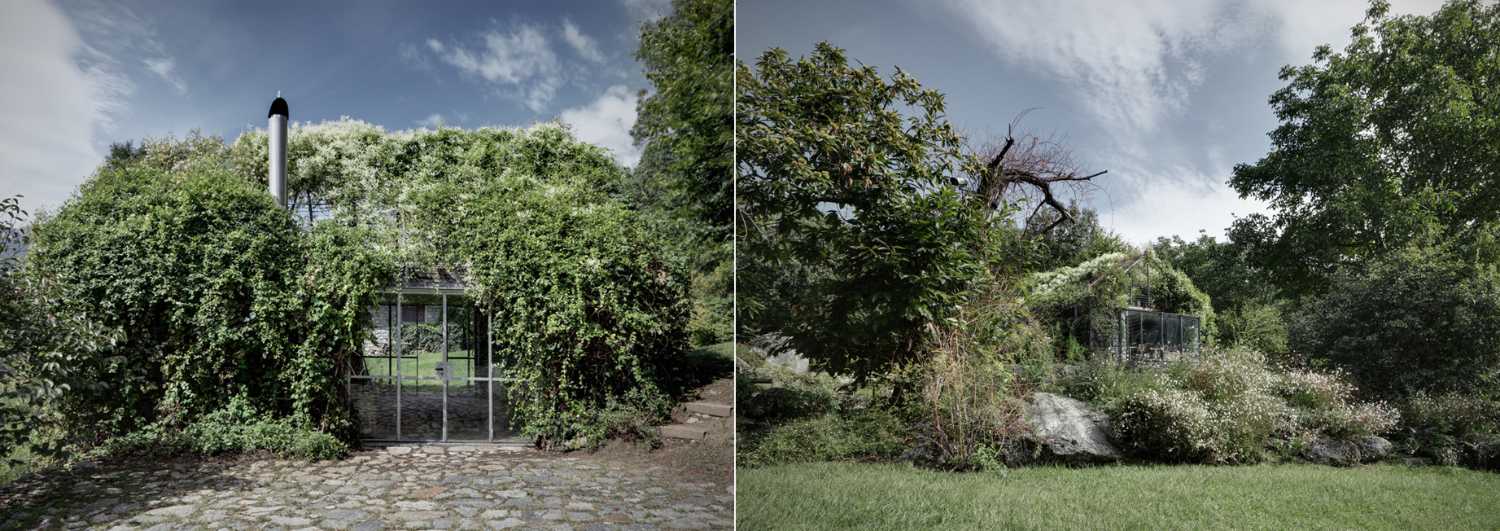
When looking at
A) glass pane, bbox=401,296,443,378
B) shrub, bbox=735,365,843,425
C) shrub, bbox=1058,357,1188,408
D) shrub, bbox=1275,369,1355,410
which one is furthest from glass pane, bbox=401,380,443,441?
shrub, bbox=1275,369,1355,410

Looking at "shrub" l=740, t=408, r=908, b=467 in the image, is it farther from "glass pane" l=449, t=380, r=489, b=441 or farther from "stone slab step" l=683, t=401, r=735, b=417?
"glass pane" l=449, t=380, r=489, b=441

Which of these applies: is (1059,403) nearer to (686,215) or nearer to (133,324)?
(686,215)

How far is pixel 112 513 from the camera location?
2.21 meters

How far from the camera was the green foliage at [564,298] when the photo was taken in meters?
4.18

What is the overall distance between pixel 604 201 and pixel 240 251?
208 cm

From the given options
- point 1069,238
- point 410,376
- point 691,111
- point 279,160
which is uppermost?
point 691,111

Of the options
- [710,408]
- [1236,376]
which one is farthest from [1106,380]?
[710,408]

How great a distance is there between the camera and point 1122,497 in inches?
75.6

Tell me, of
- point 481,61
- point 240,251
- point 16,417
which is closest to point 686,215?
point 481,61

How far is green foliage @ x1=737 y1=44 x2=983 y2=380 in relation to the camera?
2.17m

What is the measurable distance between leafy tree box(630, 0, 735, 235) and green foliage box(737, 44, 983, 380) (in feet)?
3.06

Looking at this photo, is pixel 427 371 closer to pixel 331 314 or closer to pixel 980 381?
pixel 331 314

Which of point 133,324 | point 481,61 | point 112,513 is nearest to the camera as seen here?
point 112,513

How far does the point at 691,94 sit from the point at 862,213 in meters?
1.45
